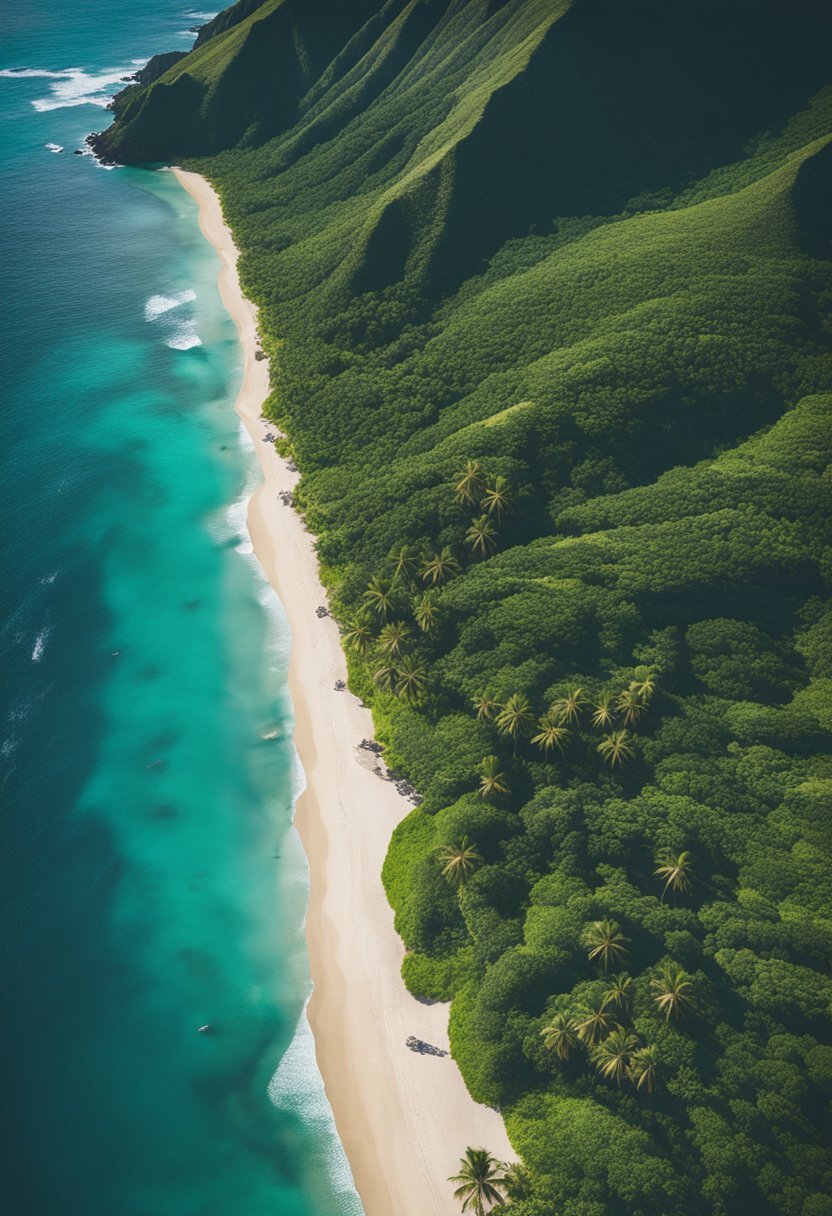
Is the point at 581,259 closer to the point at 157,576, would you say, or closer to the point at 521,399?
the point at 521,399

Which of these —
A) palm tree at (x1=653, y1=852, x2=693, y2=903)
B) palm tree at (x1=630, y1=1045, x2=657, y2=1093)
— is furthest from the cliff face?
palm tree at (x1=630, y1=1045, x2=657, y2=1093)

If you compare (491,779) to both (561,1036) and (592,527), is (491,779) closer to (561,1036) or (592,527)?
(561,1036)

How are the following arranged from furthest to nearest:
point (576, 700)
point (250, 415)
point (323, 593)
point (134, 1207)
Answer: point (250, 415), point (323, 593), point (576, 700), point (134, 1207)

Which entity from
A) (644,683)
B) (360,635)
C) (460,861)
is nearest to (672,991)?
(460,861)

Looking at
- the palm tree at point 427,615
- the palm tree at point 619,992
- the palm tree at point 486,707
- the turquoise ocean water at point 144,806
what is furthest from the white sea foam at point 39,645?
the palm tree at point 619,992

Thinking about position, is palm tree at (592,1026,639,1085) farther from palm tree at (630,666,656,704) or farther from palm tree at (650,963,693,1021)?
palm tree at (630,666,656,704)

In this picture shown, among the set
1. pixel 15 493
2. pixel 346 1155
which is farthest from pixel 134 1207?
pixel 15 493
